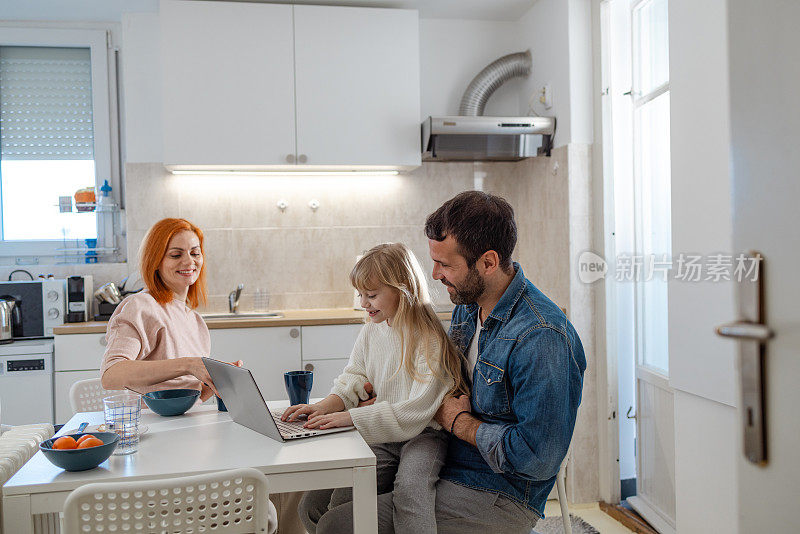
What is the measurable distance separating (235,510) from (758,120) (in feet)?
3.70

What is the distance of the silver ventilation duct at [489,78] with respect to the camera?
3.76 metres

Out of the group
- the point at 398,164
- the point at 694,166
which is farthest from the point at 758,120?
the point at 398,164

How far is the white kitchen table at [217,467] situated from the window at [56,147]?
99.0 inches

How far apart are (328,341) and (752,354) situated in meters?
2.74

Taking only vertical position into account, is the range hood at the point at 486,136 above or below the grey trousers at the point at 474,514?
above

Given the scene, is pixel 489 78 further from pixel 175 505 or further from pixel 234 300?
pixel 175 505

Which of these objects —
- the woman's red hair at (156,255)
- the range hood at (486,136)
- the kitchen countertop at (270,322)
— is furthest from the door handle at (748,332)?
the range hood at (486,136)

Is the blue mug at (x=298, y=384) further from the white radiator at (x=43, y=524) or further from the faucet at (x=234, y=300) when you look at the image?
the faucet at (x=234, y=300)

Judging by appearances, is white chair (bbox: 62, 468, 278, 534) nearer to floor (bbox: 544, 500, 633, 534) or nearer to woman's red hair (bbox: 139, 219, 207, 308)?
woman's red hair (bbox: 139, 219, 207, 308)

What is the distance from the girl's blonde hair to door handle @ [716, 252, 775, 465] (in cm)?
100

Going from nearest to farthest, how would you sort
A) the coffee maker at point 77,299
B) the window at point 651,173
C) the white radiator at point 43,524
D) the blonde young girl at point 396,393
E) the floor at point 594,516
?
the white radiator at point 43,524, the blonde young girl at point 396,393, the window at point 651,173, the floor at point 594,516, the coffee maker at point 77,299

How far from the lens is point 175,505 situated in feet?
4.19

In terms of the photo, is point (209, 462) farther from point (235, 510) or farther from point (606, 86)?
point (606, 86)

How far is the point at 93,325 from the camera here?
3227 mm
